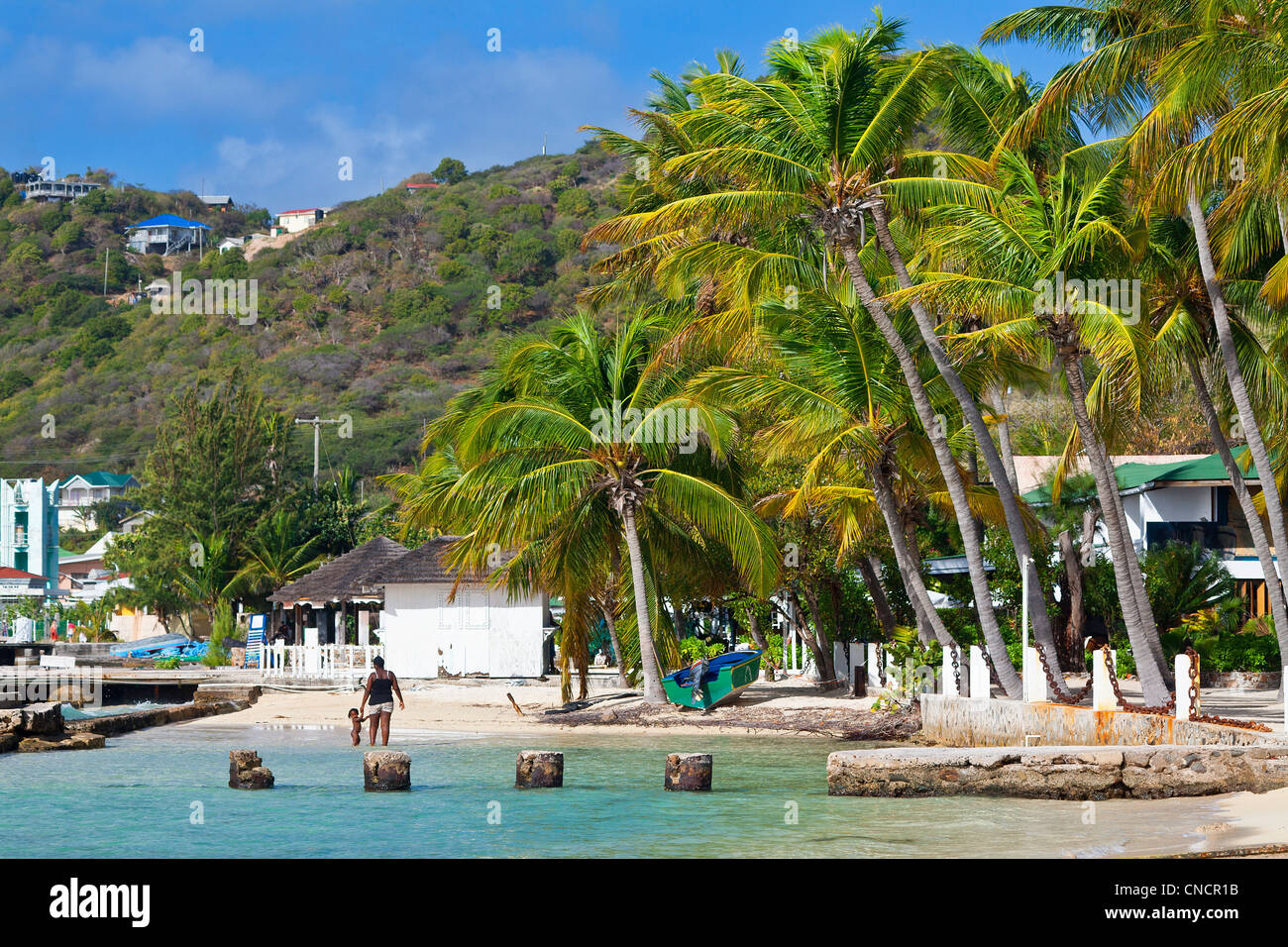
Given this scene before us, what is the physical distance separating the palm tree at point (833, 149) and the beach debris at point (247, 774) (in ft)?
35.7

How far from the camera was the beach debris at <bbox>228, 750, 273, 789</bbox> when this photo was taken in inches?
695

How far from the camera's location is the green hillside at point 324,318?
10219cm

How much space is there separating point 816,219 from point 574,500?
815 centimetres

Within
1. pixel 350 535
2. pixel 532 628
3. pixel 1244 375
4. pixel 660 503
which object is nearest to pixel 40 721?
pixel 660 503

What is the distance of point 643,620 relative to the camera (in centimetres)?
2761

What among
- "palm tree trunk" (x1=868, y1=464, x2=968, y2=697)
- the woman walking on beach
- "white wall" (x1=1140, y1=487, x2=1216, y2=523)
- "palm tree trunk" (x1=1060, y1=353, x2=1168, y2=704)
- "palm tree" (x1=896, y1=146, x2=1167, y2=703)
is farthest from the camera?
"white wall" (x1=1140, y1=487, x2=1216, y2=523)

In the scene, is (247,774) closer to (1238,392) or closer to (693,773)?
(693,773)

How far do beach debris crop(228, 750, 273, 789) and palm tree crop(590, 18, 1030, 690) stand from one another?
429 inches

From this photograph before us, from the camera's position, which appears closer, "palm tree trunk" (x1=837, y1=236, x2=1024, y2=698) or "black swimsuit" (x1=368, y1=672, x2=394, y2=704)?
"black swimsuit" (x1=368, y1=672, x2=394, y2=704)

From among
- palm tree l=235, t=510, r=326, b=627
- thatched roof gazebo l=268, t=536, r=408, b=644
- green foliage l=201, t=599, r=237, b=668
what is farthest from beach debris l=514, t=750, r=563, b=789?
palm tree l=235, t=510, r=326, b=627

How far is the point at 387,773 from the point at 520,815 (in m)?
2.46

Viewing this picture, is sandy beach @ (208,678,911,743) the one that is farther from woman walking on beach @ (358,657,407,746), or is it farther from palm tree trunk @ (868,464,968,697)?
woman walking on beach @ (358,657,407,746)

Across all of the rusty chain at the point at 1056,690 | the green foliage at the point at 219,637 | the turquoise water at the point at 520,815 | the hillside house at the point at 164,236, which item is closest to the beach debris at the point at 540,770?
the turquoise water at the point at 520,815
